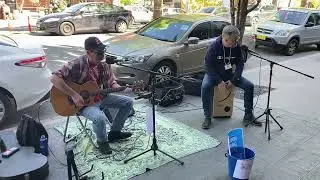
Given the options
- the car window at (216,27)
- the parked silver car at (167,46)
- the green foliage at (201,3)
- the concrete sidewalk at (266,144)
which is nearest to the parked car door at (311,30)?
the car window at (216,27)

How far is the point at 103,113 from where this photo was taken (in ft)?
15.5

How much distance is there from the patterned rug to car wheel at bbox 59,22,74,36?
10492mm

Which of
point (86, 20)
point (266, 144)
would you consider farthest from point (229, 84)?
point (86, 20)

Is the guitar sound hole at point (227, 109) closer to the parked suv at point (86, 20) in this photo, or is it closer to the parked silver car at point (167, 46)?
the parked silver car at point (167, 46)

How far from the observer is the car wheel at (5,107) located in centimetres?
527

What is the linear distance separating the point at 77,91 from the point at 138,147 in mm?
1080

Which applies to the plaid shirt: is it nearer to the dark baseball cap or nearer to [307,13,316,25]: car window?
the dark baseball cap

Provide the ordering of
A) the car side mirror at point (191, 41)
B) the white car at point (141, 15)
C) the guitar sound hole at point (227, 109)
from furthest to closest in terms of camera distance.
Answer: the white car at point (141, 15) < the car side mirror at point (191, 41) < the guitar sound hole at point (227, 109)

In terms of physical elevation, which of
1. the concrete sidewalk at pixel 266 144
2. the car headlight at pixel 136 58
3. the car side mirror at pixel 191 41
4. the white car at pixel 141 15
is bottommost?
the concrete sidewalk at pixel 266 144

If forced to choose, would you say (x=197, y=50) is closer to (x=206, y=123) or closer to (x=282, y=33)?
(x=206, y=123)

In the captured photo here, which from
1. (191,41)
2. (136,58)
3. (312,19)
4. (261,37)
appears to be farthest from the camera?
(312,19)

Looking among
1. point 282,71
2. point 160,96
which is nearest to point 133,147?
point 160,96

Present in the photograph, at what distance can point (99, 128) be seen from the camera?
4.41 metres

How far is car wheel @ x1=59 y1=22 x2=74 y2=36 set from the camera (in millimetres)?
15516
